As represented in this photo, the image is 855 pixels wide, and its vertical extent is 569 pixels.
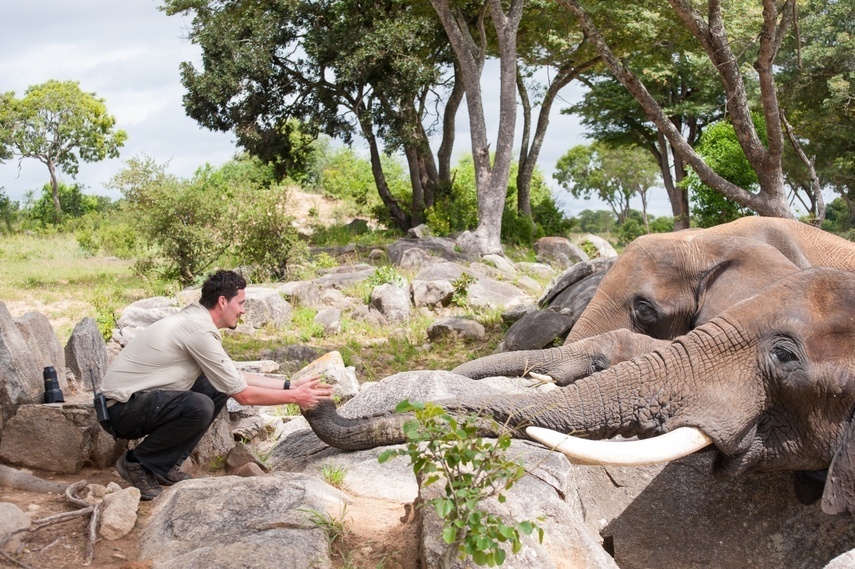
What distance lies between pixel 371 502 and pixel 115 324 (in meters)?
8.40

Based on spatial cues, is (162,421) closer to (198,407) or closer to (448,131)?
(198,407)

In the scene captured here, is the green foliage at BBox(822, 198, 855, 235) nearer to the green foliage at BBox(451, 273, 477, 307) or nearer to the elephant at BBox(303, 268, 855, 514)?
the green foliage at BBox(451, 273, 477, 307)

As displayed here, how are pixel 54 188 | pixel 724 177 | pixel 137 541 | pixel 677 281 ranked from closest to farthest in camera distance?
pixel 137 541 → pixel 677 281 → pixel 724 177 → pixel 54 188

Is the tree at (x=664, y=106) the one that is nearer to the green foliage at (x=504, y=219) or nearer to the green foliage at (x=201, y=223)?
the green foliage at (x=504, y=219)

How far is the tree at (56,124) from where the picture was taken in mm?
40156

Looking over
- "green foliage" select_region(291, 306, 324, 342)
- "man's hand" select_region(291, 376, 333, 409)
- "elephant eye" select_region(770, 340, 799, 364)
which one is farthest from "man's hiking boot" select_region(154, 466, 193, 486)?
"green foliage" select_region(291, 306, 324, 342)

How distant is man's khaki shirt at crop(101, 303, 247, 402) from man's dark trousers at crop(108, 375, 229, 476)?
0.24ft

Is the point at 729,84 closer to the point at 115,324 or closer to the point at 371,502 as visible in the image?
the point at 371,502

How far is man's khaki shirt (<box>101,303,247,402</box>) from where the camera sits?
16.8 ft

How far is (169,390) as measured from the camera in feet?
16.9

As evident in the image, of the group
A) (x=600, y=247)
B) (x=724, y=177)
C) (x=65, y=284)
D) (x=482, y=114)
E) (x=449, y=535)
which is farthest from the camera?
(x=600, y=247)

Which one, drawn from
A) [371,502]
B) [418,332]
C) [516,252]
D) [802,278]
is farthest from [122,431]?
[516,252]

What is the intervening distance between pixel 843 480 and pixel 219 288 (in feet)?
10.5

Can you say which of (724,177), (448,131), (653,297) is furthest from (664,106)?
(653,297)
